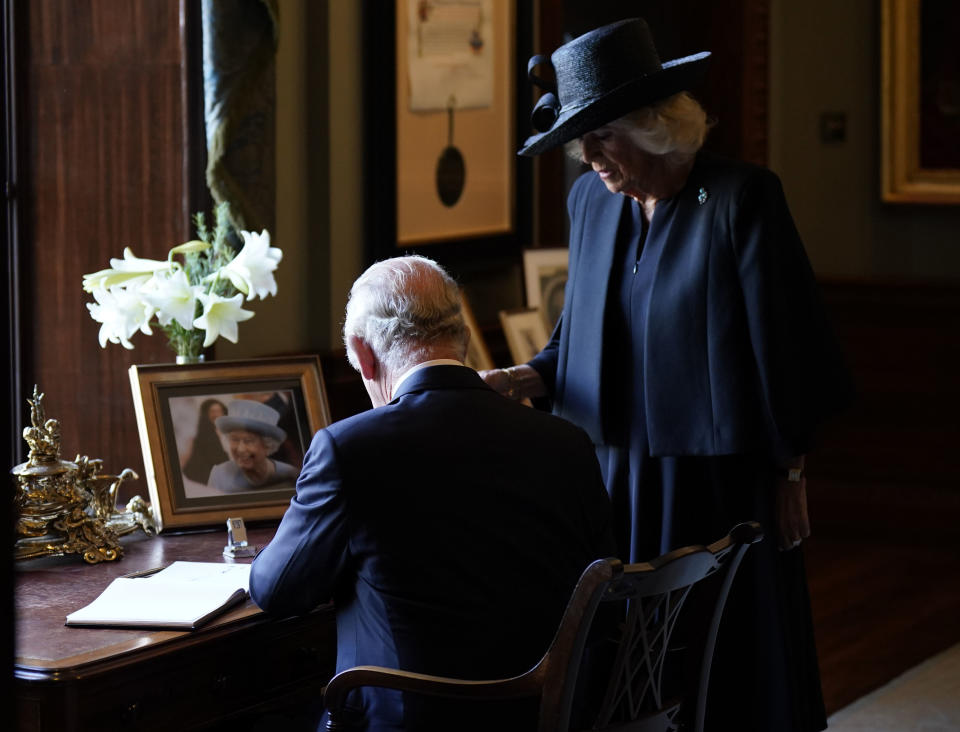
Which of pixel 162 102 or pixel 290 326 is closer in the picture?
pixel 162 102

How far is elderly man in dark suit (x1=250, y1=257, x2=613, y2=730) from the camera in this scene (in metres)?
1.82

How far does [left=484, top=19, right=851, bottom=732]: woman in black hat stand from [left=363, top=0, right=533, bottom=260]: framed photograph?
1261mm

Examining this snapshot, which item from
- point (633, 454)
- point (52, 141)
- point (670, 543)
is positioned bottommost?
point (670, 543)

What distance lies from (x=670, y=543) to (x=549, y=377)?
0.51 metres

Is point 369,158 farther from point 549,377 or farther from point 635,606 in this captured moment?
point 635,606

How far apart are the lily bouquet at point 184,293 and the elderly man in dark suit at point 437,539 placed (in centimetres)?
81

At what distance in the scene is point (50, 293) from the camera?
3152 millimetres

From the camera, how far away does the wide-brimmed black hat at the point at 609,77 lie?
250 centimetres

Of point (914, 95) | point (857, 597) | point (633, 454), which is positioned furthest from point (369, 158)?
point (914, 95)

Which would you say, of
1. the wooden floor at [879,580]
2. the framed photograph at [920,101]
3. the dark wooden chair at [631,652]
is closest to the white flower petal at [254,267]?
the dark wooden chair at [631,652]

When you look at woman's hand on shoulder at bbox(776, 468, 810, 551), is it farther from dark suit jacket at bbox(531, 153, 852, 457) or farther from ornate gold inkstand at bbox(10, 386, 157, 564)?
ornate gold inkstand at bbox(10, 386, 157, 564)

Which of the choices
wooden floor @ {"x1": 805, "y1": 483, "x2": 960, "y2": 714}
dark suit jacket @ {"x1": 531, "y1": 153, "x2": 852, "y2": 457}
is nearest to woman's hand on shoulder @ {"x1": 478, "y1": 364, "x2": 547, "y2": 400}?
dark suit jacket @ {"x1": 531, "y1": 153, "x2": 852, "y2": 457}

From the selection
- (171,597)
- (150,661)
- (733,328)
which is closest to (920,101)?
Result: (733,328)

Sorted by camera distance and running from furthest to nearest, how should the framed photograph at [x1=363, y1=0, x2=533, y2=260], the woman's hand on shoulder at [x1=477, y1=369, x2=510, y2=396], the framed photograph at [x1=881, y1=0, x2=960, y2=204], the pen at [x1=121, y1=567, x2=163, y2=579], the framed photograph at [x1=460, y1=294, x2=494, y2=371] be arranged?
1. the framed photograph at [x1=881, y1=0, x2=960, y2=204]
2. the framed photograph at [x1=460, y1=294, x2=494, y2=371]
3. the framed photograph at [x1=363, y1=0, x2=533, y2=260]
4. the woman's hand on shoulder at [x1=477, y1=369, x2=510, y2=396]
5. the pen at [x1=121, y1=567, x2=163, y2=579]
